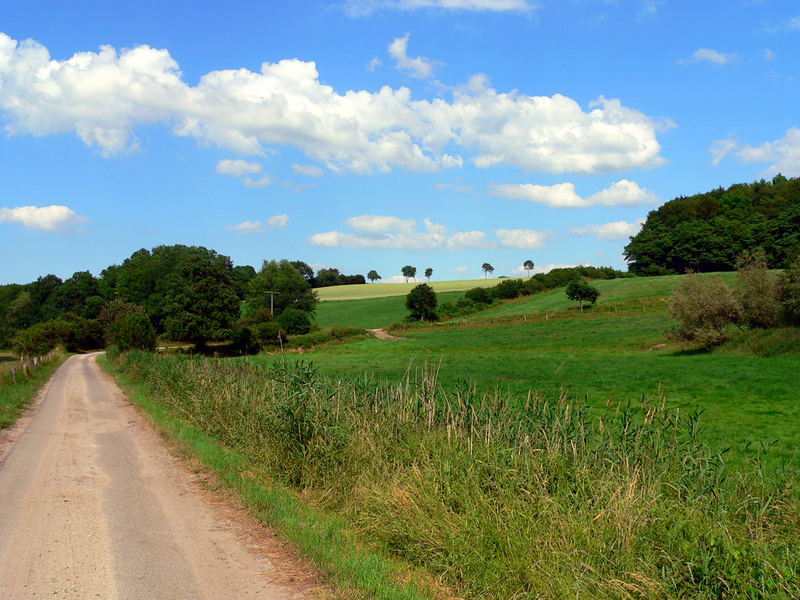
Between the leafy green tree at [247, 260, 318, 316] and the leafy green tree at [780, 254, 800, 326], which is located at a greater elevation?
the leafy green tree at [247, 260, 318, 316]

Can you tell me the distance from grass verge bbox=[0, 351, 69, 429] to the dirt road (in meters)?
6.73

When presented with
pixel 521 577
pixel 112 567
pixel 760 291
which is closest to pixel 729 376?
pixel 760 291

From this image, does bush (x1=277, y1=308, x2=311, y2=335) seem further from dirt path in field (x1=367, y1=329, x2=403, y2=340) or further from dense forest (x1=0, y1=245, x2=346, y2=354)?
dirt path in field (x1=367, y1=329, x2=403, y2=340)

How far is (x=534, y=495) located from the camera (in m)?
6.73

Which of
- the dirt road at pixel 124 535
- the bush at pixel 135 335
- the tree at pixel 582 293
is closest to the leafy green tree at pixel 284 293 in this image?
the bush at pixel 135 335

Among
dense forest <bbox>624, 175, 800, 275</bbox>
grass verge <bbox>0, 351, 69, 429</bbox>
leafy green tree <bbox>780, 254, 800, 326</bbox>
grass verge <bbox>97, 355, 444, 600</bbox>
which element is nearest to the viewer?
grass verge <bbox>97, 355, 444, 600</bbox>

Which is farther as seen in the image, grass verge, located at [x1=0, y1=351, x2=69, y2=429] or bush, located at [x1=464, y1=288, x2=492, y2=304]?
bush, located at [x1=464, y1=288, x2=492, y2=304]

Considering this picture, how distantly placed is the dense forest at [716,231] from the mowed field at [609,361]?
24627 millimetres

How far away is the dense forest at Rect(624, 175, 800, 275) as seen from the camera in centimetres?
10279

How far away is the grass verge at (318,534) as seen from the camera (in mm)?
5625

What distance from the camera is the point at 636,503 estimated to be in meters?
6.01

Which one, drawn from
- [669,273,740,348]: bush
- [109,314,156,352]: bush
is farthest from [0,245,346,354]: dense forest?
[669,273,740,348]: bush

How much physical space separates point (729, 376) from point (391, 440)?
973 inches

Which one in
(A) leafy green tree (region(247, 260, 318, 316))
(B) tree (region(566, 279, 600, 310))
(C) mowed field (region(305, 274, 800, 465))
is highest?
(A) leafy green tree (region(247, 260, 318, 316))
